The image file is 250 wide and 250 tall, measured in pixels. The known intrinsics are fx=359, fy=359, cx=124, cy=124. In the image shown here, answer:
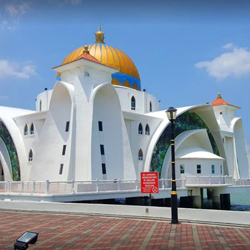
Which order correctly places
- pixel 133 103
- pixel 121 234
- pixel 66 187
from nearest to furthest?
pixel 121 234 < pixel 66 187 < pixel 133 103

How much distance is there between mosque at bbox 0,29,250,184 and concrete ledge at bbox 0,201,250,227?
7590mm

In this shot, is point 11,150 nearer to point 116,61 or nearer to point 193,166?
point 116,61

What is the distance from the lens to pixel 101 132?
85.1ft

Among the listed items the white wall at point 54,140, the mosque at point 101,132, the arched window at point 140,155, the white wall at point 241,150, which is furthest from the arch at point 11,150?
the white wall at point 241,150

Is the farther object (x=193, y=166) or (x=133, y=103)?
(x=133, y=103)

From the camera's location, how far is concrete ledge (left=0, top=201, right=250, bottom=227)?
36.6 feet

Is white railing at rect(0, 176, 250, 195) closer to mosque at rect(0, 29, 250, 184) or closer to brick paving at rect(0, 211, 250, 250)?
mosque at rect(0, 29, 250, 184)

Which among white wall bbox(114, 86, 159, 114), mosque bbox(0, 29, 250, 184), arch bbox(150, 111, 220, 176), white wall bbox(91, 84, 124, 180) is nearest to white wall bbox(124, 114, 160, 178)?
mosque bbox(0, 29, 250, 184)

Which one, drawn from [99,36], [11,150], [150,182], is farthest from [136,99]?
[150,182]

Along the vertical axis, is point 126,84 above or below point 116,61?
below

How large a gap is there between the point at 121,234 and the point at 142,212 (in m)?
3.50

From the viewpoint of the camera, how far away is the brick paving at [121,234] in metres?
8.24

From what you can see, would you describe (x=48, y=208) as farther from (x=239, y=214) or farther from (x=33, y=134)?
(x=33, y=134)

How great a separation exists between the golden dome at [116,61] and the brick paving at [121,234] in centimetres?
2317
